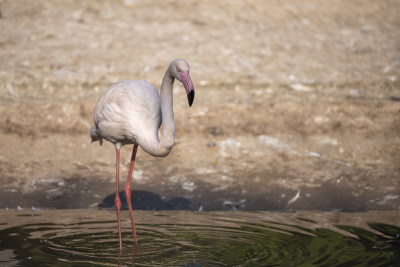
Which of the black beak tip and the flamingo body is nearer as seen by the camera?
the black beak tip

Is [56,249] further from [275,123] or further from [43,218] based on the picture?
[275,123]

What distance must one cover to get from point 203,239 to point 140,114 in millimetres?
1203

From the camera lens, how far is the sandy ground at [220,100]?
20.7ft

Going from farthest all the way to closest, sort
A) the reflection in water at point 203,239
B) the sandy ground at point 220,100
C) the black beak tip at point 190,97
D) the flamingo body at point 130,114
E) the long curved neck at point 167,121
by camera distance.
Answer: the sandy ground at point 220,100, the flamingo body at point 130,114, the long curved neck at point 167,121, the reflection in water at point 203,239, the black beak tip at point 190,97

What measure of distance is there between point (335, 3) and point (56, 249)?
29.7ft

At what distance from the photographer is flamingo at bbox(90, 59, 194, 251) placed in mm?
4426

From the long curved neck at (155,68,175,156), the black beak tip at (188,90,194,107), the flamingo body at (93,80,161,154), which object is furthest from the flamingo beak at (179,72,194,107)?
the flamingo body at (93,80,161,154)

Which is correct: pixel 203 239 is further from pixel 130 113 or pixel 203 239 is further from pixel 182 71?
pixel 182 71

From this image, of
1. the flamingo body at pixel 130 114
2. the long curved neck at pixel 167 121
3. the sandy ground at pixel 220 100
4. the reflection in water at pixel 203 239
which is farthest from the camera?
the sandy ground at pixel 220 100

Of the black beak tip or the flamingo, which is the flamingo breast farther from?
the black beak tip

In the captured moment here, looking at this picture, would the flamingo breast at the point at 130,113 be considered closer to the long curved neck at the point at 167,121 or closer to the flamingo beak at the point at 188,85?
the long curved neck at the point at 167,121

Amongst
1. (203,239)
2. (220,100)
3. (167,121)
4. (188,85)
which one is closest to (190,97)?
(188,85)

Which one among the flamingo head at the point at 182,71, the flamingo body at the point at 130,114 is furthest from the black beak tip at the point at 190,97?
the flamingo body at the point at 130,114

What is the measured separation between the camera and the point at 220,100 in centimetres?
838
